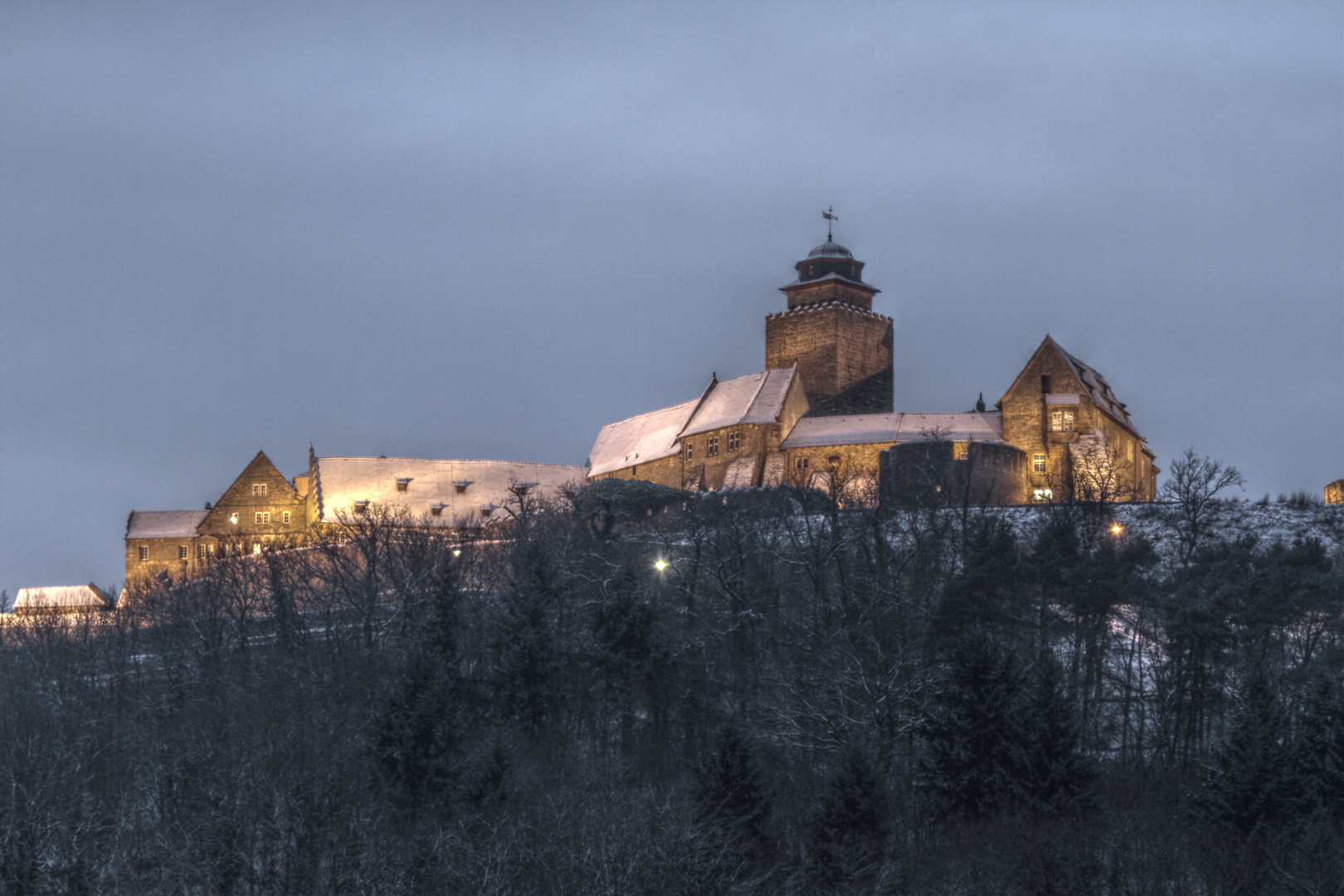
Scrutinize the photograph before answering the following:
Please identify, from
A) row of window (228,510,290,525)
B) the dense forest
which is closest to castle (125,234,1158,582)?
row of window (228,510,290,525)

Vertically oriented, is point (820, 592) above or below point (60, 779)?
above

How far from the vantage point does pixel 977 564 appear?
192ft

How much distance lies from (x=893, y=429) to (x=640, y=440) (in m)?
17.1

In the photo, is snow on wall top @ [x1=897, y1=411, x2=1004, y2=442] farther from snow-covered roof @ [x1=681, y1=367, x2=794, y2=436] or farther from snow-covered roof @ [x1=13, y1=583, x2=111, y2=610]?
snow-covered roof @ [x1=13, y1=583, x2=111, y2=610]

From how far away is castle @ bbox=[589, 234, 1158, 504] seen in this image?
7931 cm

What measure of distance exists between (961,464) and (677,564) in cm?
1562

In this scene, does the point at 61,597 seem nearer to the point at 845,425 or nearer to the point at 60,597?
the point at 60,597

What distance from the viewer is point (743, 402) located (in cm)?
9006

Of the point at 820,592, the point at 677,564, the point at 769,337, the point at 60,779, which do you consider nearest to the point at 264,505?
the point at 769,337

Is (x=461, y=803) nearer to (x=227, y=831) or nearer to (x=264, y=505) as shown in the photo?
(x=227, y=831)

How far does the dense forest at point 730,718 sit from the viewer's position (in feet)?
138

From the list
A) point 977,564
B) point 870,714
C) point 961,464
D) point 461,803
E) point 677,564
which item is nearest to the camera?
point 461,803

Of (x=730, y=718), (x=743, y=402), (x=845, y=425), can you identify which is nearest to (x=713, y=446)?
(x=743, y=402)

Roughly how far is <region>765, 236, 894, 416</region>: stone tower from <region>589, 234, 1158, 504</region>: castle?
0.24ft
